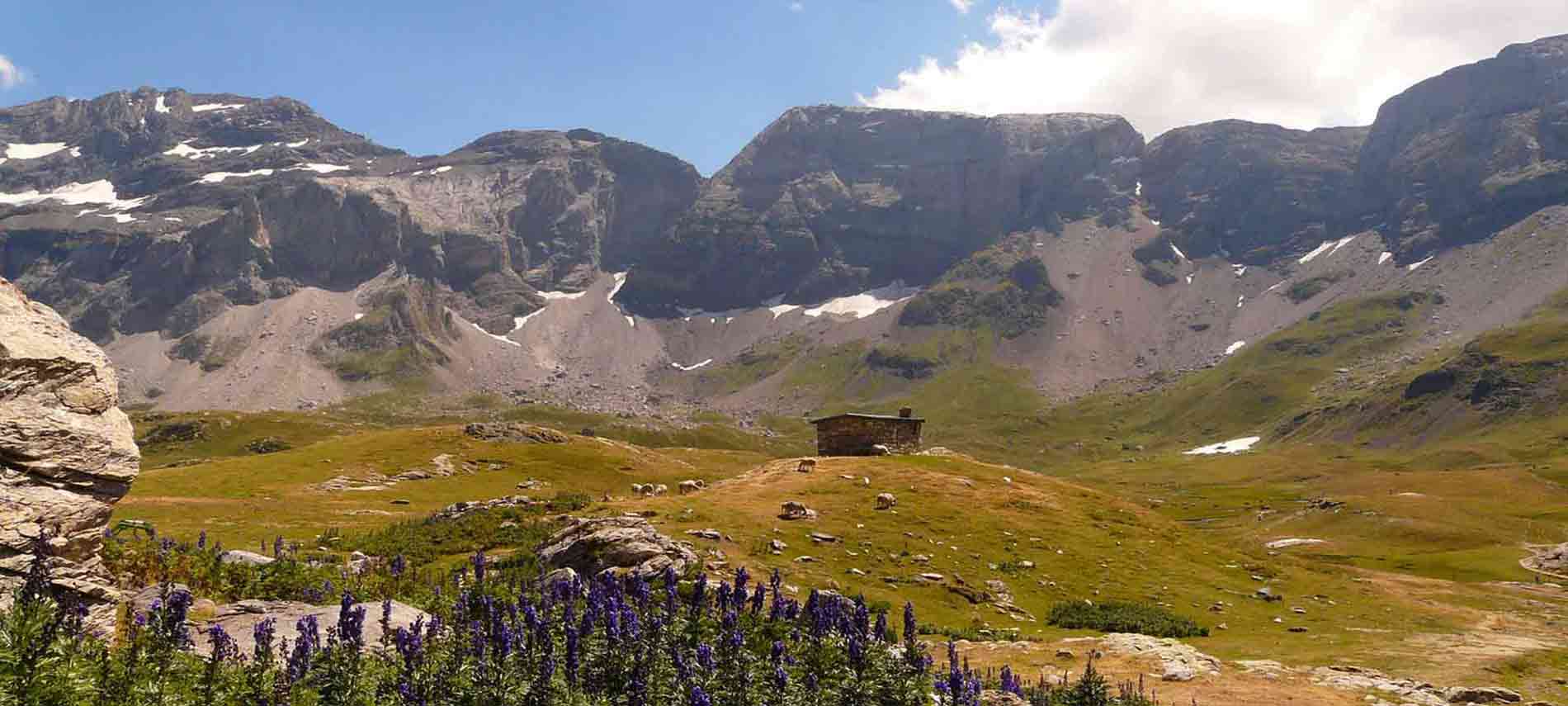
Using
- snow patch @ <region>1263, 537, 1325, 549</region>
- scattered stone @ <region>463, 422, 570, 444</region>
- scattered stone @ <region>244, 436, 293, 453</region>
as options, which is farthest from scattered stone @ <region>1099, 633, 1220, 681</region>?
scattered stone @ <region>244, 436, 293, 453</region>

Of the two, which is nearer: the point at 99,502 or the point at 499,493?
the point at 99,502

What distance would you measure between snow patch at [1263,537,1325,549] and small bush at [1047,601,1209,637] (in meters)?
68.9

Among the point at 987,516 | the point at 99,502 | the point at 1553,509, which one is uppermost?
the point at 99,502

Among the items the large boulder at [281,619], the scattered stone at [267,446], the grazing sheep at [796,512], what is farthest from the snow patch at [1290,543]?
the scattered stone at [267,446]

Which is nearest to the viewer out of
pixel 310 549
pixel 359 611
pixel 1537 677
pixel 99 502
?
pixel 359 611

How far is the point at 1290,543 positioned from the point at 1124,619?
79.3 meters

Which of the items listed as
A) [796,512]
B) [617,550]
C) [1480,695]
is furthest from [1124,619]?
[617,550]

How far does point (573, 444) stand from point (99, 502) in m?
91.3

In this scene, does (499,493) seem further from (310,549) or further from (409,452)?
(310,549)

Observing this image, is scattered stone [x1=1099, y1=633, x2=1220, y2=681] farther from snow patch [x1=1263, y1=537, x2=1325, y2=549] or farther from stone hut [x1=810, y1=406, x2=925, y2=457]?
snow patch [x1=1263, y1=537, x2=1325, y2=549]

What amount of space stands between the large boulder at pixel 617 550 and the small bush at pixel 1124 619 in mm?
15489

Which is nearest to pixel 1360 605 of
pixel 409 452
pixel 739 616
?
pixel 739 616

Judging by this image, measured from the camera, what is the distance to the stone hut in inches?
2808

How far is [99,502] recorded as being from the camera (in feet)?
47.5
